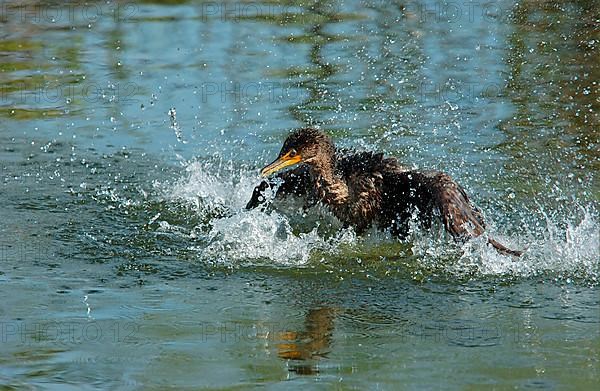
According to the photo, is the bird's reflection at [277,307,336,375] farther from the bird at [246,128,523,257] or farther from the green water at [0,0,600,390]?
the bird at [246,128,523,257]

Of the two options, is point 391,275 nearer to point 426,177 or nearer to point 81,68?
point 426,177

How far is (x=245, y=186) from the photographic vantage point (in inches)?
418

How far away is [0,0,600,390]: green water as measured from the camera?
7.31m

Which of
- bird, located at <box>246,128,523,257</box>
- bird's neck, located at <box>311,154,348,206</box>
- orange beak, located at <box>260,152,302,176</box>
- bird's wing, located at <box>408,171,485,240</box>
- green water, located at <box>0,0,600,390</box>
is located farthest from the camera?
bird's neck, located at <box>311,154,348,206</box>

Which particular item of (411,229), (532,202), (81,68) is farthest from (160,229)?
(81,68)

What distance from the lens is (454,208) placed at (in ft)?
29.6

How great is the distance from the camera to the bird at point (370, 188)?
9164 millimetres

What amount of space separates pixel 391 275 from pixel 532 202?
196 cm

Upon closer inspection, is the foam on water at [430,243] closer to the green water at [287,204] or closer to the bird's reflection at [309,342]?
the green water at [287,204]

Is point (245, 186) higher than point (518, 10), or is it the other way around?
point (518, 10)

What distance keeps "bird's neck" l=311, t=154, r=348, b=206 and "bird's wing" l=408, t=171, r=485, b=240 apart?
0.65 meters

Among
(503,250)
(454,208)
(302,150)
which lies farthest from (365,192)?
(503,250)

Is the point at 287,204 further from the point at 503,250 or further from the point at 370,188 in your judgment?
the point at 503,250

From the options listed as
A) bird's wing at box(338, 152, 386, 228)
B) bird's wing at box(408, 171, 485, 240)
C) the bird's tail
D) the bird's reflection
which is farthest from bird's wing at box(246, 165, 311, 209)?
the bird's reflection
